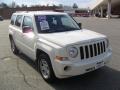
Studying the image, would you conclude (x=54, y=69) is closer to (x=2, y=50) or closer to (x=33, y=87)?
(x=33, y=87)

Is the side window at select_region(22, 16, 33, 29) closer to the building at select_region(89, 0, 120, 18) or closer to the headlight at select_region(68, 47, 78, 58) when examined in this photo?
the headlight at select_region(68, 47, 78, 58)

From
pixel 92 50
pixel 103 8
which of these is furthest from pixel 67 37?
pixel 103 8

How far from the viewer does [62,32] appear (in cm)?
689

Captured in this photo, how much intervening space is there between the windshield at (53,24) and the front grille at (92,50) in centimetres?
143

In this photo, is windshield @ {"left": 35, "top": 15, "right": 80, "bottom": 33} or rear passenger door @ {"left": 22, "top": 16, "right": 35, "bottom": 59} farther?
rear passenger door @ {"left": 22, "top": 16, "right": 35, "bottom": 59}

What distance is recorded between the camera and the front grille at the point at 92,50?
226 inches

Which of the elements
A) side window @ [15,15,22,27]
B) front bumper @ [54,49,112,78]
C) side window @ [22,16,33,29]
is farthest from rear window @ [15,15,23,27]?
front bumper @ [54,49,112,78]

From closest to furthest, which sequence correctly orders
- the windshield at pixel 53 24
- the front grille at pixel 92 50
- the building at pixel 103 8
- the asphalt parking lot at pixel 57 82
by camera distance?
the front grille at pixel 92 50 < the asphalt parking lot at pixel 57 82 < the windshield at pixel 53 24 < the building at pixel 103 8

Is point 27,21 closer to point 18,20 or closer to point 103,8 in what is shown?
point 18,20

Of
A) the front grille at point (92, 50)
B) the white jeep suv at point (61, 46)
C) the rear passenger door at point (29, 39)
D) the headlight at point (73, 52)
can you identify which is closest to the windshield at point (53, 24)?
the white jeep suv at point (61, 46)

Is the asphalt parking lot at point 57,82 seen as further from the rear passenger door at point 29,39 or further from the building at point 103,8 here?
the building at point 103,8

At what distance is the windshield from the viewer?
23.2 feet

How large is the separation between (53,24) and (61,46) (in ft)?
6.02

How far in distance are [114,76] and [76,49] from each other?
1.68m
